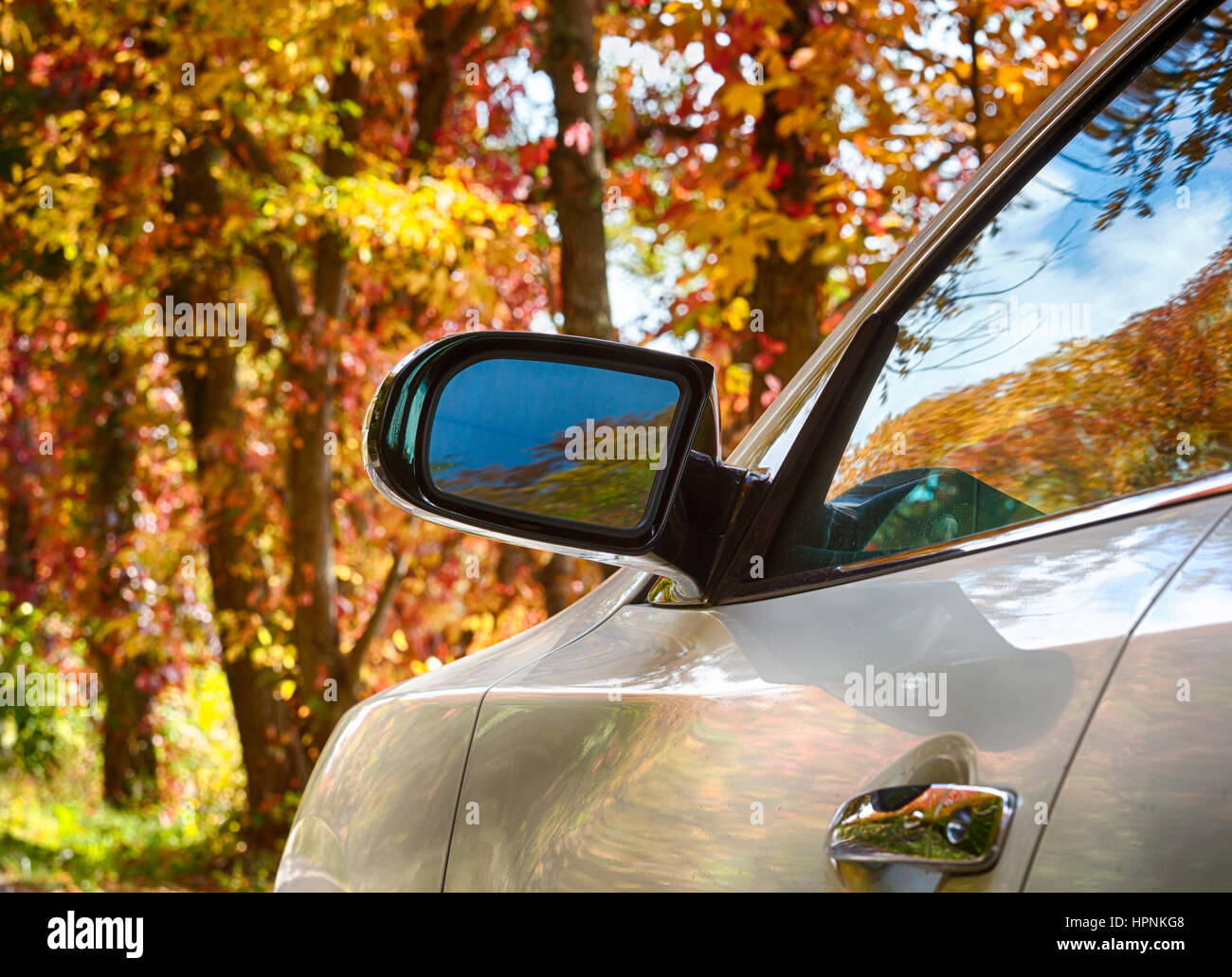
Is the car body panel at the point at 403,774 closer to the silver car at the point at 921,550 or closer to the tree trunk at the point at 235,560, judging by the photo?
the silver car at the point at 921,550

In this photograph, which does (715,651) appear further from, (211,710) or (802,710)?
(211,710)

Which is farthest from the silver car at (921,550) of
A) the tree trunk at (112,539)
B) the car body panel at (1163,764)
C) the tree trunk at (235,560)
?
the tree trunk at (112,539)

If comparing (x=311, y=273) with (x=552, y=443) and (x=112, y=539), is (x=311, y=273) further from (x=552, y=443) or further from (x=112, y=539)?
(x=552, y=443)

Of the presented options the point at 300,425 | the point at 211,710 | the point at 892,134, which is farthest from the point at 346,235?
the point at 211,710

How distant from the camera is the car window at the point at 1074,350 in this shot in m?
1.09

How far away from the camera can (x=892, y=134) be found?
14.2ft

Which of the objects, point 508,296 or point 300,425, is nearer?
point 300,425

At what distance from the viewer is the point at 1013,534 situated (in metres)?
1.14

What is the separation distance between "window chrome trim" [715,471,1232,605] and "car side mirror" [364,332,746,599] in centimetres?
14

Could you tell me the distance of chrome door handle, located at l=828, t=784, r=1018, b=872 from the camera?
0.99 m

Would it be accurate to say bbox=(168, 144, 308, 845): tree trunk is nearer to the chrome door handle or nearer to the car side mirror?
the car side mirror
